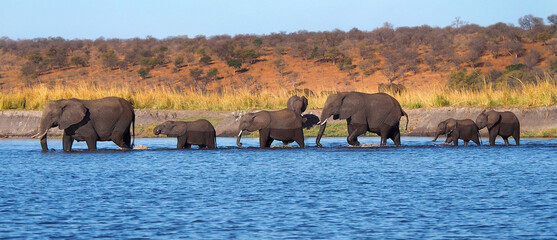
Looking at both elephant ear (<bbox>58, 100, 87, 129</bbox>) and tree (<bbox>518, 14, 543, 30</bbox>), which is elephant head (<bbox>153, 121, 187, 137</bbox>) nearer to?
elephant ear (<bbox>58, 100, 87, 129</bbox>)

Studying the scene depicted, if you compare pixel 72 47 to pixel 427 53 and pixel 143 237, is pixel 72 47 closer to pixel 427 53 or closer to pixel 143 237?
pixel 427 53

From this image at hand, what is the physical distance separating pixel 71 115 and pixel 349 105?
24.8ft

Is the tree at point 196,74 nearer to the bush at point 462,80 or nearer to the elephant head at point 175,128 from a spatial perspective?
the bush at point 462,80

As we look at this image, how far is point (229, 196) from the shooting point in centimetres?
1397

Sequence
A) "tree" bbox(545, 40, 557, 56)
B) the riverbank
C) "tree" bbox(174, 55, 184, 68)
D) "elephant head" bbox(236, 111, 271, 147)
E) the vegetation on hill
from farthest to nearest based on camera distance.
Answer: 1. "tree" bbox(174, 55, 184, 68)
2. "tree" bbox(545, 40, 557, 56)
3. the vegetation on hill
4. the riverbank
5. "elephant head" bbox(236, 111, 271, 147)

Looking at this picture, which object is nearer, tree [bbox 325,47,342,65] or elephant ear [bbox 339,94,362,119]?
elephant ear [bbox 339,94,362,119]

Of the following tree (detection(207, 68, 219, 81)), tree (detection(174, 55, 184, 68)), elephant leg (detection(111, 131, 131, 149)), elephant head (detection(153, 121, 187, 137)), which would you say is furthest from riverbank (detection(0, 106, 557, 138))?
tree (detection(174, 55, 184, 68))

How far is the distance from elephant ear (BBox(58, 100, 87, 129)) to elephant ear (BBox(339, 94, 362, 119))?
715 cm

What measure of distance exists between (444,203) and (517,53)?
63826 millimetres

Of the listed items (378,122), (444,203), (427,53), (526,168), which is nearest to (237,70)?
(427,53)

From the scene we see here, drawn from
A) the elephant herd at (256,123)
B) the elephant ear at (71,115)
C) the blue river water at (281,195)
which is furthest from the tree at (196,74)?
the blue river water at (281,195)

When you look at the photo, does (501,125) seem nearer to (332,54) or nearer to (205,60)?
(332,54)

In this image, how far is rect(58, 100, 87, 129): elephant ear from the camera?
2261 centimetres

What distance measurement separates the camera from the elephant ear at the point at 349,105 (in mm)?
25391
